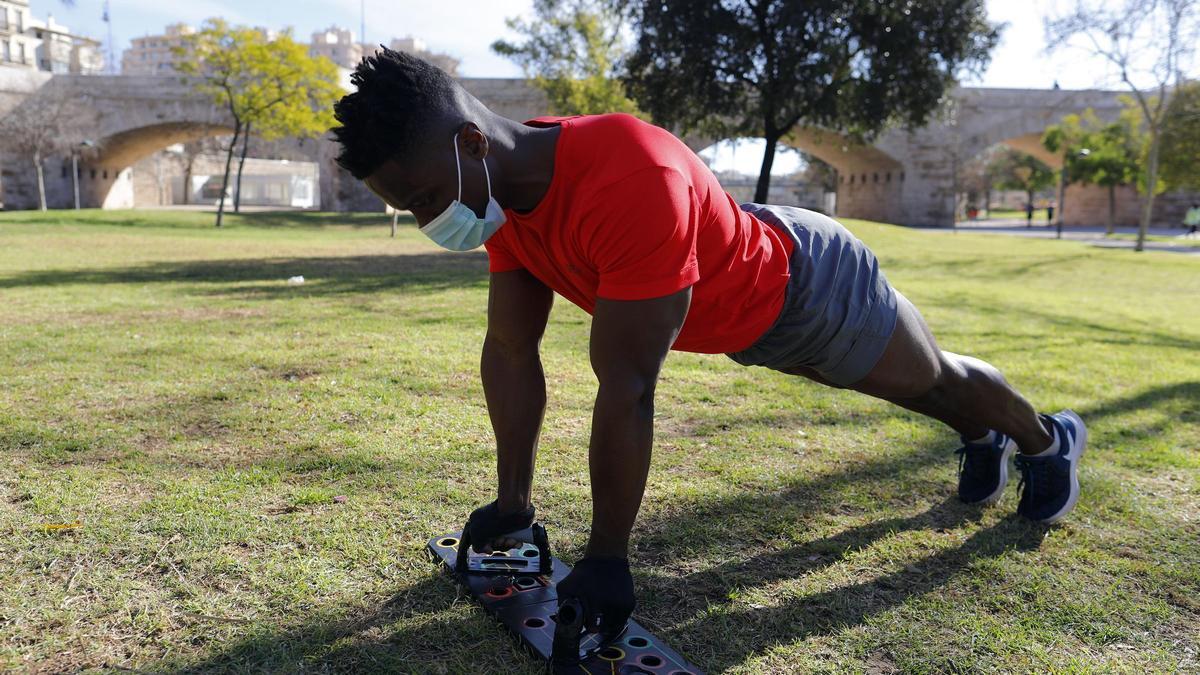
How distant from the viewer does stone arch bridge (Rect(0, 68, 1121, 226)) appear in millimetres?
34562

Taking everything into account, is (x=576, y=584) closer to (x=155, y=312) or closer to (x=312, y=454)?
(x=312, y=454)

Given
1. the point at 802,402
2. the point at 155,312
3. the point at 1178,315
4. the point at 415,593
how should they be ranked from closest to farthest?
the point at 415,593
the point at 802,402
the point at 155,312
the point at 1178,315

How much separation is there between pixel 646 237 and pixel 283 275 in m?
10.0

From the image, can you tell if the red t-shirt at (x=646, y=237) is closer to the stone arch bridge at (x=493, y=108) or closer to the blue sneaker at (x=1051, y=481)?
the blue sneaker at (x=1051, y=481)

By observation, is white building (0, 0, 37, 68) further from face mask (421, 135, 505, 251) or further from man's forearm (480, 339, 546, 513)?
face mask (421, 135, 505, 251)

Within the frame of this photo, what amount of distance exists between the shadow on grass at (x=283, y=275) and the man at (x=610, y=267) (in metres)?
A: 6.95

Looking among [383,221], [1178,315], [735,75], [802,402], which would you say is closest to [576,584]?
[802,402]

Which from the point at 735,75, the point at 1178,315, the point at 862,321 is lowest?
the point at 1178,315

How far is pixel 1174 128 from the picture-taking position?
28.6 metres

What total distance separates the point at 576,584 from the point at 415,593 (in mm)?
594

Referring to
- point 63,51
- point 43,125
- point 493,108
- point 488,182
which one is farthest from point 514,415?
point 63,51

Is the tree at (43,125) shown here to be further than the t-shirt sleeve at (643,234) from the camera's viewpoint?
Yes

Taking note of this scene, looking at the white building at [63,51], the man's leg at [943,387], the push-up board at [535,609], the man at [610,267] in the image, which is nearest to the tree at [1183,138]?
the man's leg at [943,387]

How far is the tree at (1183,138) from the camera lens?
28.0m
